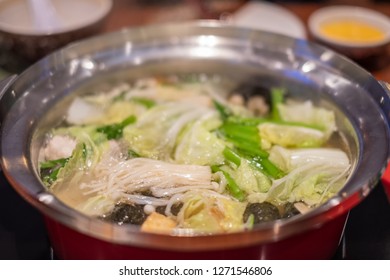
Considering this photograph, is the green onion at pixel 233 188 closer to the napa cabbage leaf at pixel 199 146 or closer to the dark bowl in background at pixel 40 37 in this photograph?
the napa cabbage leaf at pixel 199 146

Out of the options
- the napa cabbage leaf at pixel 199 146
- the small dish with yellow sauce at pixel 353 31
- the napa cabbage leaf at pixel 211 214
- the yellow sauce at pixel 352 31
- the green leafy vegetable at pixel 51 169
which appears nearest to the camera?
the napa cabbage leaf at pixel 211 214

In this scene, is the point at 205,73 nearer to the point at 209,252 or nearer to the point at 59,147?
the point at 59,147

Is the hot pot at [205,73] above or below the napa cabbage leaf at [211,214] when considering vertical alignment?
above

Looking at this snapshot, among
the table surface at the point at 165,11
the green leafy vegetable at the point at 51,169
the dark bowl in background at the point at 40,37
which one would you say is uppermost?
the dark bowl in background at the point at 40,37

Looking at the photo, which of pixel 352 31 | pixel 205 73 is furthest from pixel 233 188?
pixel 352 31

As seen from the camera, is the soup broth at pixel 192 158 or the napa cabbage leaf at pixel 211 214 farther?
the soup broth at pixel 192 158

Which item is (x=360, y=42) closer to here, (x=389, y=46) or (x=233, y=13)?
(x=389, y=46)

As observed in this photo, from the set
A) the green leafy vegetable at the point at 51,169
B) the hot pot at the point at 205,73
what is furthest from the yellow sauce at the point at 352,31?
the green leafy vegetable at the point at 51,169
